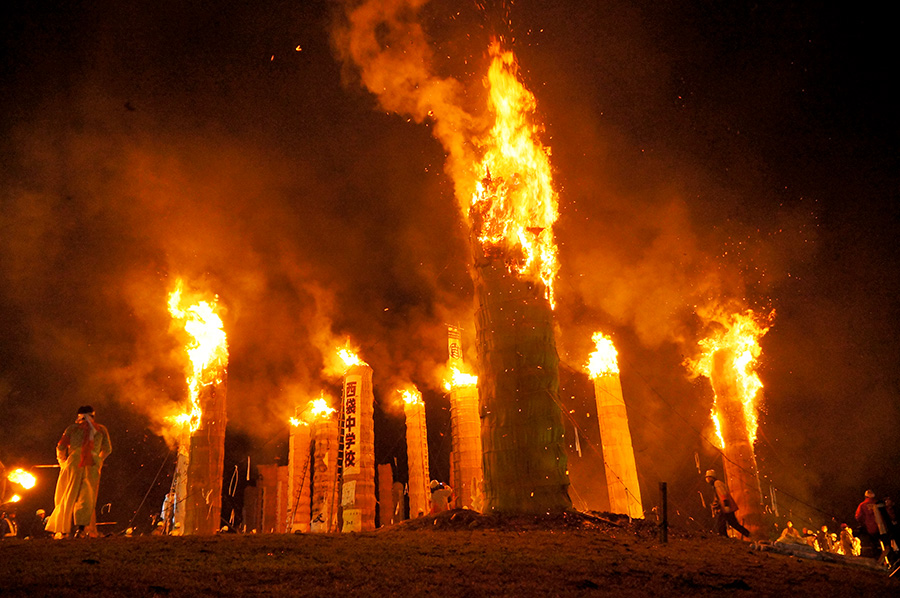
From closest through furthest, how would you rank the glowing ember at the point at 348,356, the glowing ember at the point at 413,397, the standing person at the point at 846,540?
the standing person at the point at 846,540 < the glowing ember at the point at 348,356 < the glowing ember at the point at 413,397

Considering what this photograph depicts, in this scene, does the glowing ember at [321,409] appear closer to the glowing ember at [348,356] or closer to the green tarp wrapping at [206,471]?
the glowing ember at [348,356]

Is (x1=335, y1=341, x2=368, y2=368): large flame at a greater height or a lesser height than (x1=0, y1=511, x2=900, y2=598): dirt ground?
greater

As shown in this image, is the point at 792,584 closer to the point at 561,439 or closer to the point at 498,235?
the point at 561,439

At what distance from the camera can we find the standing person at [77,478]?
1025 centimetres

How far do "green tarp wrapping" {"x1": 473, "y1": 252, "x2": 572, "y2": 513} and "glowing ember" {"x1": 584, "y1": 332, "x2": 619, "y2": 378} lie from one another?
1015cm

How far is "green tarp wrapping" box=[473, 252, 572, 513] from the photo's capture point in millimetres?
11359

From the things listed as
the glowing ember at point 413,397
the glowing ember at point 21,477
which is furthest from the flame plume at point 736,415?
Result: the glowing ember at point 21,477

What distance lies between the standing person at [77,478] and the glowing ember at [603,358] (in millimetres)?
16780

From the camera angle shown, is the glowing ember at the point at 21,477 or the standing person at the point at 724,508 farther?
the glowing ember at the point at 21,477

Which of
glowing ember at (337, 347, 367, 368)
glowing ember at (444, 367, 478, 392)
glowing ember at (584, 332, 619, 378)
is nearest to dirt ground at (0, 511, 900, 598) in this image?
glowing ember at (584, 332, 619, 378)

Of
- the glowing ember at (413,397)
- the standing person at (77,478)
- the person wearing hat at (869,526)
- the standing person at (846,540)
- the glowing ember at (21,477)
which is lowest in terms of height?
the standing person at (846,540)

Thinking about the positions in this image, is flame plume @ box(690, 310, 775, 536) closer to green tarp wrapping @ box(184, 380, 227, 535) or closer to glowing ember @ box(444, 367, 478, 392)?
glowing ember @ box(444, 367, 478, 392)

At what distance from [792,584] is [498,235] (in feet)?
28.2

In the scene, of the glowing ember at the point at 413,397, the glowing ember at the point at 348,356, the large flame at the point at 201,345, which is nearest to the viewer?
the large flame at the point at 201,345
